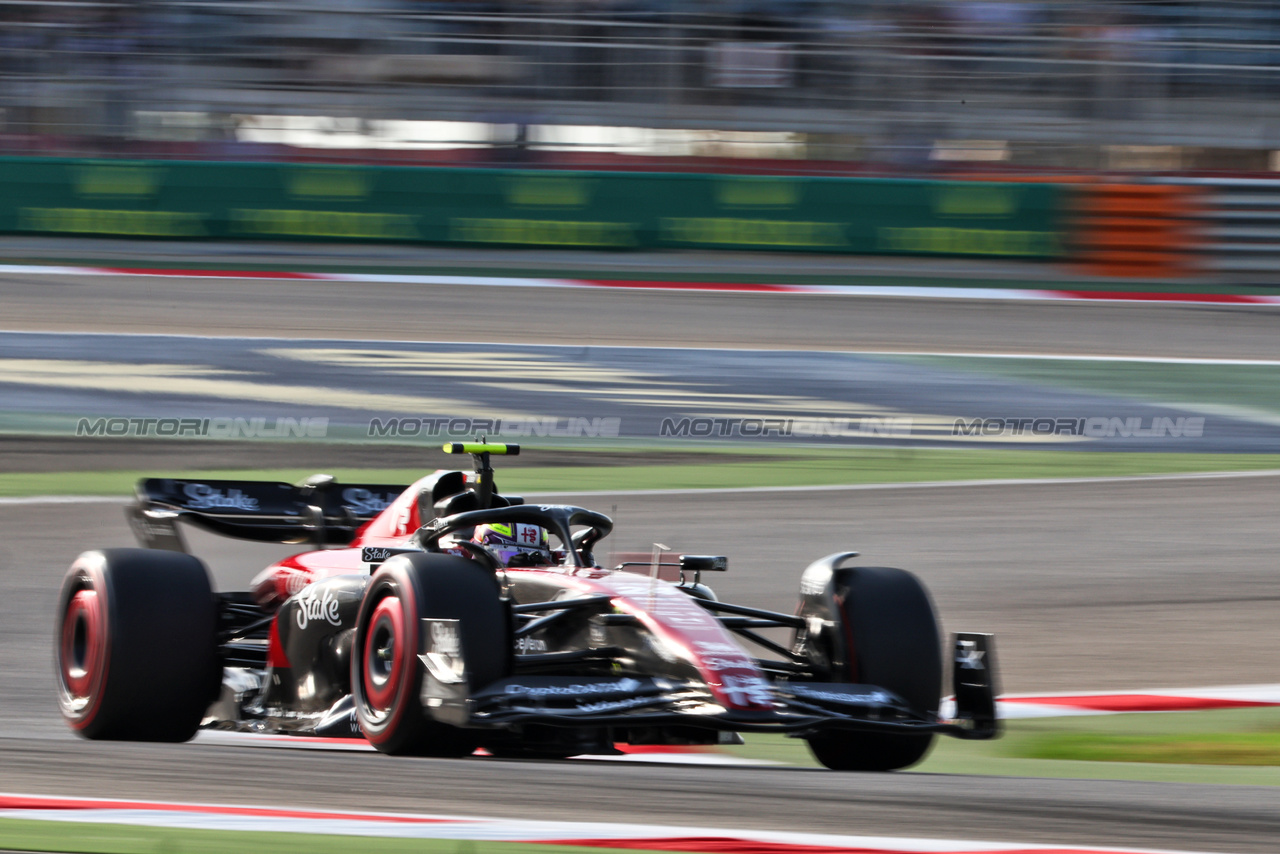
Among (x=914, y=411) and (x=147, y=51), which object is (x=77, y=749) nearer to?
(x=914, y=411)

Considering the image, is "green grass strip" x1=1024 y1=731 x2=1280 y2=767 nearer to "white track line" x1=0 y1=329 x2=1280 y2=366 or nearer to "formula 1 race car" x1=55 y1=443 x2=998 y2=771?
"formula 1 race car" x1=55 y1=443 x2=998 y2=771

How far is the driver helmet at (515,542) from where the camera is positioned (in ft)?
17.9

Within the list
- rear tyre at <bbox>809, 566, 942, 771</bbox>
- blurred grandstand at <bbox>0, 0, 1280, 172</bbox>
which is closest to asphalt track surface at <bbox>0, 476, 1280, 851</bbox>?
rear tyre at <bbox>809, 566, 942, 771</bbox>

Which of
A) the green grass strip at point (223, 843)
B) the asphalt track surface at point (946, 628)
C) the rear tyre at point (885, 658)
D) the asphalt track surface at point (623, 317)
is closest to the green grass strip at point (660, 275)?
the asphalt track surface at point (623, 317)

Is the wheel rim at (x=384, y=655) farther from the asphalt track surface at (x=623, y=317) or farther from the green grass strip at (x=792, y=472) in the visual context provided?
the asphalt track surface at (x=623, y=317)

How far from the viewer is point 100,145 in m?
14.7

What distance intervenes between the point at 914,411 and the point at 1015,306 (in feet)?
10.7

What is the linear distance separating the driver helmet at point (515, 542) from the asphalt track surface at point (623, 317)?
664cm

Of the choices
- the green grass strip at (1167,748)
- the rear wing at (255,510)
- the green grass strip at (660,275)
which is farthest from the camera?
the green grass strip at (660,275)

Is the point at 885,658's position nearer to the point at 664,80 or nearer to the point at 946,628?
the point at 946,628

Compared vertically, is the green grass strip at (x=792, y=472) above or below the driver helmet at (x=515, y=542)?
below

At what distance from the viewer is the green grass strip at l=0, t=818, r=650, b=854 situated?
3244 millimetres

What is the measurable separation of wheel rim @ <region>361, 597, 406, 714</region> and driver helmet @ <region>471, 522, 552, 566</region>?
58 centimetres

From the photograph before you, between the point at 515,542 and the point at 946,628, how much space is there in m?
2.66
